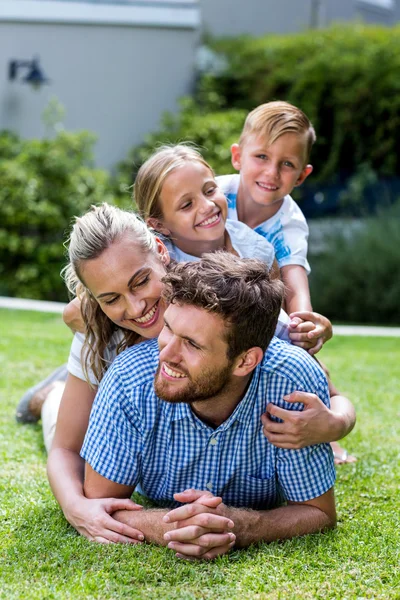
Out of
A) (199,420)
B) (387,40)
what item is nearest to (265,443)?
(199,420)

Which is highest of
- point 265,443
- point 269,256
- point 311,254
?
point 269,256

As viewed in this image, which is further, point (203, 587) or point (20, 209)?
point (20, 209)

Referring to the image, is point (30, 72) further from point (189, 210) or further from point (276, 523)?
point (276, 523)

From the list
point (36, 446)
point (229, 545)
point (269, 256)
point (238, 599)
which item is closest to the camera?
point (238, 599)

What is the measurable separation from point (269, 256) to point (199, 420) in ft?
3.59

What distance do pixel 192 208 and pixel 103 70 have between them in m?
9.54

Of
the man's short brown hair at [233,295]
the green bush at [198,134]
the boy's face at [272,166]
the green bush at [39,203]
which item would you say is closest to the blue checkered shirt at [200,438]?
the man's short brown hair at [233,295]

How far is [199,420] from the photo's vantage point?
324cm

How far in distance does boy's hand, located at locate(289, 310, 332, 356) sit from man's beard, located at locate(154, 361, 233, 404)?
1.83ft

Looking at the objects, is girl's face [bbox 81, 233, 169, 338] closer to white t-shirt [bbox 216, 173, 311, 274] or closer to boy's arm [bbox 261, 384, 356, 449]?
boy's arm [bbox 261, 384, 356, 449]

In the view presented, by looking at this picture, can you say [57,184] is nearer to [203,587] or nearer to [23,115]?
[23,115]

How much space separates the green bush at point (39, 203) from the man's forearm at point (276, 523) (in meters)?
8.38

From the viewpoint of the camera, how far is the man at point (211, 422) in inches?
120

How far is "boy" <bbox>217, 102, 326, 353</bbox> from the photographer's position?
14.2 feet
